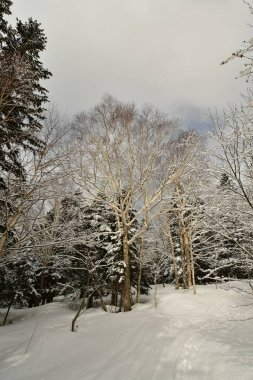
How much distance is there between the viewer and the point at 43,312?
68.1 feet

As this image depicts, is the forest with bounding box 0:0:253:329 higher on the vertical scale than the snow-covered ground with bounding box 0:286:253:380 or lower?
higher

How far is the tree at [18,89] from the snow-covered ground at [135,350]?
209 inches

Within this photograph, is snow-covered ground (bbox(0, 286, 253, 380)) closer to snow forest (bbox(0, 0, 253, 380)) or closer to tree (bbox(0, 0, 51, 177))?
snow forest (bbox(0, 0, 253, 380))

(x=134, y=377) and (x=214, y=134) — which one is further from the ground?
(x=214, y=134)

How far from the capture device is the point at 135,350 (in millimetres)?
9242

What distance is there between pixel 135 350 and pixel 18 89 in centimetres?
791

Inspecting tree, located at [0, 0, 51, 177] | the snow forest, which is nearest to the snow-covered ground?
the snow forest

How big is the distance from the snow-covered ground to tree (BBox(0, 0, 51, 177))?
5.30 metres

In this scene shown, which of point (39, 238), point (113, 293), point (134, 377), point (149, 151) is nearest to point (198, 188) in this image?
point (134, 377)

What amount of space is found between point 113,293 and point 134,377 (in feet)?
48.6

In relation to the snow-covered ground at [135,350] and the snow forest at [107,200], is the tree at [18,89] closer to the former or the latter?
the snow forest at [107,200]

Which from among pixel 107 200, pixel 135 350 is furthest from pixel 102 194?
pixel 135 350

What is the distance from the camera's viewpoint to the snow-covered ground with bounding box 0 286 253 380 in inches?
293

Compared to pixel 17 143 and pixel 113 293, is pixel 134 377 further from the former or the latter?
pixel 113 293
